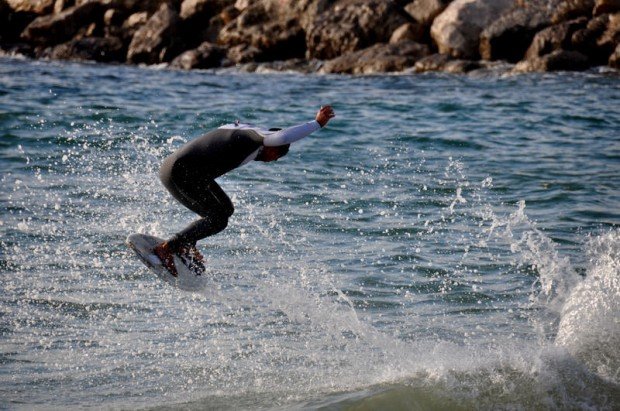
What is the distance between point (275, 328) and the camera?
9.02m

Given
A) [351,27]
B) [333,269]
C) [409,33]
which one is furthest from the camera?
[351,27]

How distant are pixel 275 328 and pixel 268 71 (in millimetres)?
18862

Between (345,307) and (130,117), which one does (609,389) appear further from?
(130,117)

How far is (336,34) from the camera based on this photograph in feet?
88.6

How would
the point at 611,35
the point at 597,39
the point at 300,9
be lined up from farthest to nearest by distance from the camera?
1. the point at 300,9
2. the point at 597,39
3. the point at 611,35

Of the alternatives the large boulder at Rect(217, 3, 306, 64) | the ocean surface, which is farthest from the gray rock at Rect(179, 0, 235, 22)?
the ocean surface

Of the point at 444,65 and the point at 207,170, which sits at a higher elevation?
the point at 207,170

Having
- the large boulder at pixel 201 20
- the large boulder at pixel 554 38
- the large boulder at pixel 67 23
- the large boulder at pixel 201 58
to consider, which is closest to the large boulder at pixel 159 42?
the large boulder at pixel 201 20

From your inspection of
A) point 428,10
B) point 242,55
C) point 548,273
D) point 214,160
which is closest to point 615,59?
point 428,10

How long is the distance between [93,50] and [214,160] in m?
23.6

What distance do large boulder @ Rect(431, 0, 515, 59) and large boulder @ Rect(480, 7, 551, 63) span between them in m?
0.31

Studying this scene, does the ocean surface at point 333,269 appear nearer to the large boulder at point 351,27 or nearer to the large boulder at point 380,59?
the large boulder at point 380,59

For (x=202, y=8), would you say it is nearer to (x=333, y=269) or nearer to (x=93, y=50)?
(x=93, y=50)

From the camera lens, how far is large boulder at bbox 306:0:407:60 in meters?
26.8
